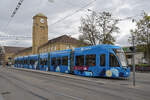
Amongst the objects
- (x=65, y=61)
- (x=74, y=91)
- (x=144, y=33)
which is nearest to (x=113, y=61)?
(x=74, y=91)

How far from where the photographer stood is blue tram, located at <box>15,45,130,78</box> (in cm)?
1433

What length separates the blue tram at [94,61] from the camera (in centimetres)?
1433

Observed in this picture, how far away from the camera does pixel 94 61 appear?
15.9 m

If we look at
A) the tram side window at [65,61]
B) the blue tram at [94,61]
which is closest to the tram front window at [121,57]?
the blue tram at [94,61]

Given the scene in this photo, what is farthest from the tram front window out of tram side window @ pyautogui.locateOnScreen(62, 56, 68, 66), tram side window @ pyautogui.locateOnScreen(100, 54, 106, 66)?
tram side window @ pyautogui.locateOnScreen(62, 56, 68, 66)

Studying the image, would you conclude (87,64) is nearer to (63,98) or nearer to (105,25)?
(63,98)

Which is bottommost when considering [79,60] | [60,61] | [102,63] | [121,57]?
[102,63]

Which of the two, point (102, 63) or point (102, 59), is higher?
point (102, 59)

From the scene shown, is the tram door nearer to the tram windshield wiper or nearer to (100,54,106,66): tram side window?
(100,54,106,66): tram side window

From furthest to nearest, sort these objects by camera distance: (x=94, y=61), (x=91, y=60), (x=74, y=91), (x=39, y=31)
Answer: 1. (x=39, y=31)
2. (x=91, y=60)
3. (x=94, y=61)
4. (x=74, y=91)

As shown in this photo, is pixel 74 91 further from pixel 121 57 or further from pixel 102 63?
pixel 121 57

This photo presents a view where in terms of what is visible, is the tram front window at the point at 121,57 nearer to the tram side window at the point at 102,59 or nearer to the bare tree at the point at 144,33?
the tram side window at the point at 102,59

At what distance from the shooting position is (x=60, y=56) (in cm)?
2212

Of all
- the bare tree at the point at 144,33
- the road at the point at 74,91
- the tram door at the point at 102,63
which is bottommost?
the road at the point at 74,91
